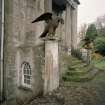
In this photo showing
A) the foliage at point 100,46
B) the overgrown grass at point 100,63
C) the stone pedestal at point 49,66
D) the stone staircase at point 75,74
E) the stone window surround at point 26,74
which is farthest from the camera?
the foliage at point 100,46

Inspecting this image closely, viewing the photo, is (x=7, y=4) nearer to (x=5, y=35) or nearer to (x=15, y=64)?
(x=5, y=35)

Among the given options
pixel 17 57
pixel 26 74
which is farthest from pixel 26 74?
pixel 17 57

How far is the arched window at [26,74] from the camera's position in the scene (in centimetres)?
862

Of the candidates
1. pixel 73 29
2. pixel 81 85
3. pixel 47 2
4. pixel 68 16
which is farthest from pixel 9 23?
pixel 73 29

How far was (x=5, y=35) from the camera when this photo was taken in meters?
8.77

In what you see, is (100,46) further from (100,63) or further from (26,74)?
(26,74)

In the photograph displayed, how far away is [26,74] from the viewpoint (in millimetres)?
8820

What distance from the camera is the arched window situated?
8625mm

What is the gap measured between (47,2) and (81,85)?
5.63m

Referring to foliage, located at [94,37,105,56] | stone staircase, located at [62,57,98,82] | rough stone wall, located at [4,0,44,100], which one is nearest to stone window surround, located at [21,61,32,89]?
rough stone wall, located at [4,0,44,100]

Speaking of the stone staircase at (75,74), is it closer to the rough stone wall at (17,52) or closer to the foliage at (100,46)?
the rough stone wall at (17,52)

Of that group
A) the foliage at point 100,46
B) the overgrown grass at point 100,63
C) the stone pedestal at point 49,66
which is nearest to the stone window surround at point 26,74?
the stone pedestal at point 49,66

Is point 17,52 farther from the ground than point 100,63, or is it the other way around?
point 17,52

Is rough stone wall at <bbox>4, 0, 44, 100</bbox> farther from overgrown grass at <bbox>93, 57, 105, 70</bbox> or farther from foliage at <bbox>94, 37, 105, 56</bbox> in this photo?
foliage at <bbox>94, 37, 105, 56</bbox>
